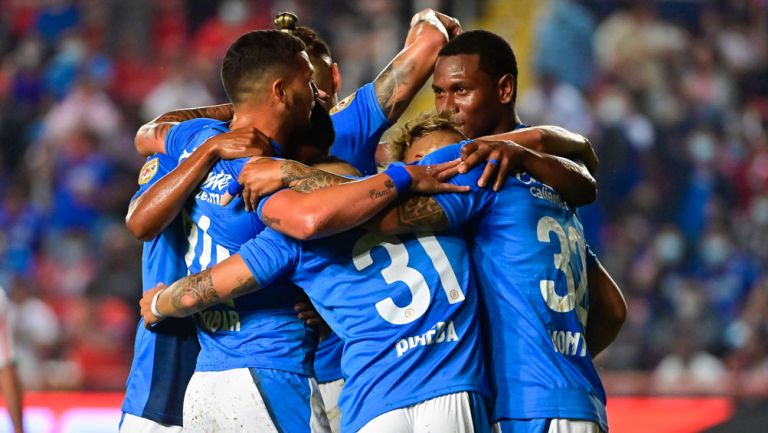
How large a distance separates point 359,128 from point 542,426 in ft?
5.68

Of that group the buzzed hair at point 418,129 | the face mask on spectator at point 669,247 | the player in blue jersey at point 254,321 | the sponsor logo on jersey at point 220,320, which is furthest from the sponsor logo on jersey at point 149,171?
the face mask on spectator at point 669,247

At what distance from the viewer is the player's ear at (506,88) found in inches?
159

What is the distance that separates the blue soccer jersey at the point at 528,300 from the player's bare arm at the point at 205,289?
72 centimetres

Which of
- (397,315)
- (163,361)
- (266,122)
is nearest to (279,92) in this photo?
(266,122)

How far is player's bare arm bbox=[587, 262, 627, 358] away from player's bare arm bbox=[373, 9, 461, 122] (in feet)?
3.89

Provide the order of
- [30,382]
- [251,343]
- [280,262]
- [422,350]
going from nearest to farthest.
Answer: [422,350]
[280,262]
[251,343]
[30,382]

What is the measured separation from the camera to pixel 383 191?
10.7 ft

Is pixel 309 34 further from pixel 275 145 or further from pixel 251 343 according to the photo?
pixel 251 343

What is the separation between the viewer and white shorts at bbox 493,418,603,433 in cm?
336

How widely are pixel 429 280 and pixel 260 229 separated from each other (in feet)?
2.57

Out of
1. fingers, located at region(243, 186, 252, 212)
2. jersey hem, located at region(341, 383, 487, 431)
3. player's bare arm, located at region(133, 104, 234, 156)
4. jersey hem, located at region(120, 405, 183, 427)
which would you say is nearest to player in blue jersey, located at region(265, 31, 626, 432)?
jersey hem, located at region(341, 383, 487, 431)

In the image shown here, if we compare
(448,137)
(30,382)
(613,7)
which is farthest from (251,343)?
(613,7)

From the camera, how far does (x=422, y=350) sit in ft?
10.6

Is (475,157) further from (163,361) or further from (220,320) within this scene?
(163,361)
